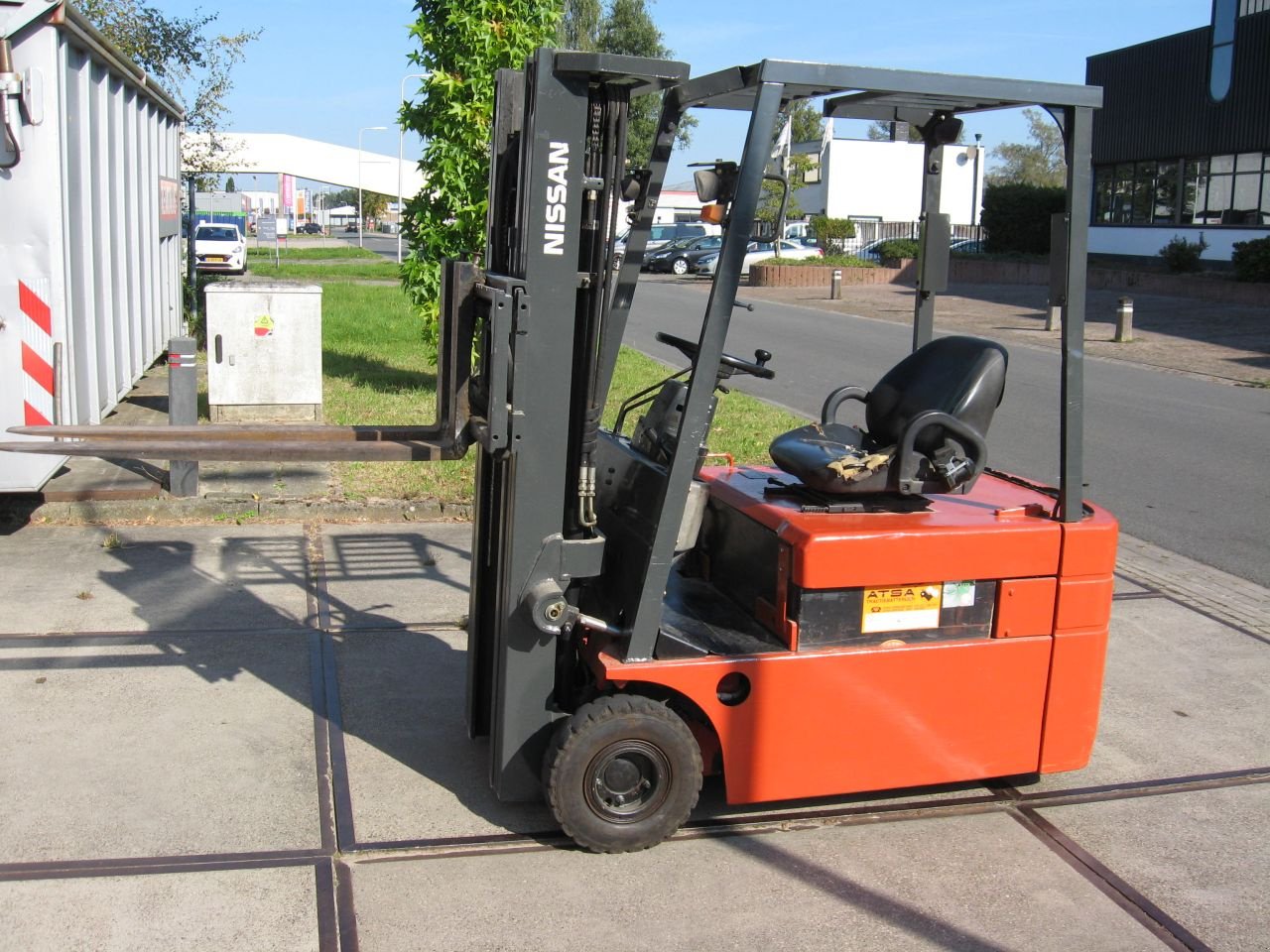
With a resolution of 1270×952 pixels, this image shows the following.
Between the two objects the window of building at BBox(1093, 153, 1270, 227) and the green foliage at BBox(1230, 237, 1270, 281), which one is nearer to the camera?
the green foliage at BBox(1230, 237, 1270, 281)

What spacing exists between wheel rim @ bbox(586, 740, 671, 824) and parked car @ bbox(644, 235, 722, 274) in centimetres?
4158

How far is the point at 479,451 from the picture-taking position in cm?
501

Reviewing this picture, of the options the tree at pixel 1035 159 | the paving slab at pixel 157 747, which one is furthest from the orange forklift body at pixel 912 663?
the tree at pixel 1035 159

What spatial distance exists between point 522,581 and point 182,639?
2.73 metres

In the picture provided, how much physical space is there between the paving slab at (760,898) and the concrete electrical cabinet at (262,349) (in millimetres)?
7916

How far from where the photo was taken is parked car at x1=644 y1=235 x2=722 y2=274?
4547 centimetres

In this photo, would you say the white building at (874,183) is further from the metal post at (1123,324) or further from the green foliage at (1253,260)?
the metal post at (1123,324)

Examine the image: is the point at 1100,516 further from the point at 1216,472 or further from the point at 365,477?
the point at 1216,472

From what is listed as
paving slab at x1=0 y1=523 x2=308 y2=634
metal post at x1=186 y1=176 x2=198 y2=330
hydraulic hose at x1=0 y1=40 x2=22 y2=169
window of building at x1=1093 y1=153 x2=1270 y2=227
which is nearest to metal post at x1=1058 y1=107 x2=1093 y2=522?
paving slab at x1=0 y1=523 x2=308 y2=634

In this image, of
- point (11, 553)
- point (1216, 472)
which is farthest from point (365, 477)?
Answer: point (1216, 472)

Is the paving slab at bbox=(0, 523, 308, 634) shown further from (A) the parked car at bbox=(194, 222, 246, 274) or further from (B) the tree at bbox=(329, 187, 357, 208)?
(B) the tree at bbox=(329, 187, 357, 208)

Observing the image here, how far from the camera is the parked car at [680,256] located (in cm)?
4547

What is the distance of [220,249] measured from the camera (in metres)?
35.8

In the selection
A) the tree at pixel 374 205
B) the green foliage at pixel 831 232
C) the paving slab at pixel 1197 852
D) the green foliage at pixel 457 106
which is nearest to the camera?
the paving slab at pixel 1197 852
